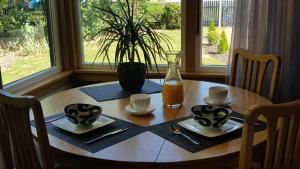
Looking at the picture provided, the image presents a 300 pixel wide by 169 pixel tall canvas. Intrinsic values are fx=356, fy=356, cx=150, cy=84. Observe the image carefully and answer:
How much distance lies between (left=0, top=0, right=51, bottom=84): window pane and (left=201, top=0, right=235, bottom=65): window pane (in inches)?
51.1

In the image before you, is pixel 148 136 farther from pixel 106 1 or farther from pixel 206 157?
pixel 106 1

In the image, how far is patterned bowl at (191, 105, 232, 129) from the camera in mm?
1441

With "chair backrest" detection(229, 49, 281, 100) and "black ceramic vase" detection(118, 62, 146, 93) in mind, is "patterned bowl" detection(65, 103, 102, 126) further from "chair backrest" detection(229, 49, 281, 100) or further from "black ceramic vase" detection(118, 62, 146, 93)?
"chair backrest" detection(229, 49, 281, 100)

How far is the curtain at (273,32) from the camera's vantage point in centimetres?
242

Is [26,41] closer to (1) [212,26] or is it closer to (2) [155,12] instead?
(2) [155,12]

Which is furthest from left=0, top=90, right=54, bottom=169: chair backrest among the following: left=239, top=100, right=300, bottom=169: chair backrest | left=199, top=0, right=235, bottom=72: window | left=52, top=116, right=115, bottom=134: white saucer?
left=199, top=0, right=235, bottom=72: window

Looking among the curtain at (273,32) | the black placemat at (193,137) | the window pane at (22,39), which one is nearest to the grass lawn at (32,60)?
the window pane at (22,39)

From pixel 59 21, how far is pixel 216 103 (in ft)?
5.86

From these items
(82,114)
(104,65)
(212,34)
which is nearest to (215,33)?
(212,34)

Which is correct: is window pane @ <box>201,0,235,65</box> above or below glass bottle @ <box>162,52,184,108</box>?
above

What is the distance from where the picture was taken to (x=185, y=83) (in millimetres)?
2301

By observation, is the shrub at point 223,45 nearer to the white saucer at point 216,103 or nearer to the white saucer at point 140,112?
the white saucer at point 216,103

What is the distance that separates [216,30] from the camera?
2.82 metres

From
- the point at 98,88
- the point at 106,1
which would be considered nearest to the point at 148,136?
the point at 98,88
